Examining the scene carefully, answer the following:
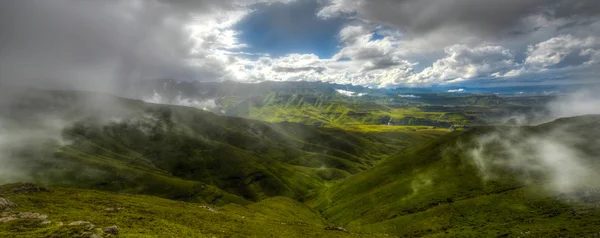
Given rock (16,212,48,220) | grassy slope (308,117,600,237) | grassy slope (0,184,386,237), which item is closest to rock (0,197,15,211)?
grassy slope (0,184,386,237)

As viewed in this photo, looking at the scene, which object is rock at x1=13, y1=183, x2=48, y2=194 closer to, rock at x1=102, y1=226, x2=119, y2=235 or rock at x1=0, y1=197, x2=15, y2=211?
rock at x1=0, y1=197, x2=15, y2=211

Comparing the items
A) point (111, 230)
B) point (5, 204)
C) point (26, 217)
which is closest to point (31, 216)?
point (26, 217)

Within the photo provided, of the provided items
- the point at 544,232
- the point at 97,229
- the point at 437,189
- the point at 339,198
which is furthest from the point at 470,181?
the point at 97,229

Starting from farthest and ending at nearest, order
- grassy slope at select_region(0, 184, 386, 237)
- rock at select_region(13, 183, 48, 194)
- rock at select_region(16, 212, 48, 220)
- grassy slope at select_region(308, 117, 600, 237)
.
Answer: grassy slope at select_region(308, 117, 600, 237), rock at select_region(13, 183, 48, 194), rock at select_region(16, 212, 48, 220), grassy slope at select_region(0, 184, 386, 237)

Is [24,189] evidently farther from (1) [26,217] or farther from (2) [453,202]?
(2) [453,202]

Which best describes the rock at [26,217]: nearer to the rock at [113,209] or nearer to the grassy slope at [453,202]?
the rock at [113,209]

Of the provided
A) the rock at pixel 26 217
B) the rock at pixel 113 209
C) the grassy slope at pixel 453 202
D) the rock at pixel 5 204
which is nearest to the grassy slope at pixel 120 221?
the rock at pixel 113 209

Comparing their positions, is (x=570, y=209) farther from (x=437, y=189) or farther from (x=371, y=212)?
(x=371, y=212)

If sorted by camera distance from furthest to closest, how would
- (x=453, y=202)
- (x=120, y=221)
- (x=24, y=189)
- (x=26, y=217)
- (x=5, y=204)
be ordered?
(x=453, y=202) < (x=24, y=189) < (x=5, y=204) < (x=120, y=221) < (x=26, y=217)
